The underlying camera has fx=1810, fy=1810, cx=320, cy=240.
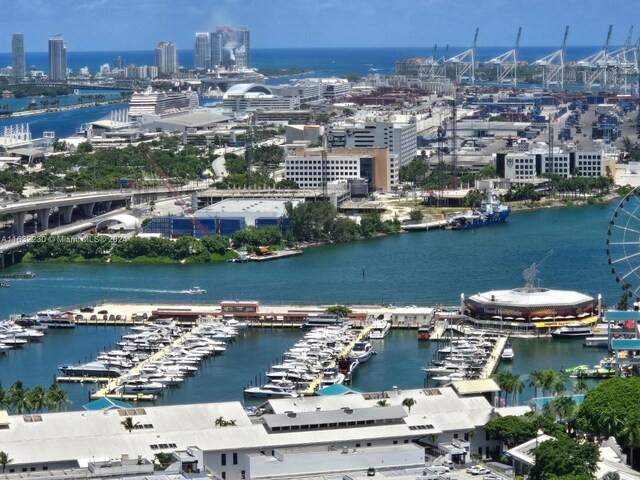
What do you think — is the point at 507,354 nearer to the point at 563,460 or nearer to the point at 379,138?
the point at 563,460

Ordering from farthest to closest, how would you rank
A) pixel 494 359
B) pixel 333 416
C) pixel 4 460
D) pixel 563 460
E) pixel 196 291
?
1. pixel 196 291
2. pixel 494 359
3. pixel 333 416
4. pixel 4 460
5. pixel 563 460

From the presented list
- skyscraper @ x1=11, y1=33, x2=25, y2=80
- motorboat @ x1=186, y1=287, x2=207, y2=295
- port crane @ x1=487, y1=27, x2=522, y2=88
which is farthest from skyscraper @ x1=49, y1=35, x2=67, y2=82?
motorboat @ x1=186, y1=287, x2=207, y2=295

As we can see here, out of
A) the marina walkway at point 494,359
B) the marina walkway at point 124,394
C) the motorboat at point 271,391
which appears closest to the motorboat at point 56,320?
the marina walkway at point 124,394

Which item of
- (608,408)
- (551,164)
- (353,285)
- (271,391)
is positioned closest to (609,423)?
(608,408)

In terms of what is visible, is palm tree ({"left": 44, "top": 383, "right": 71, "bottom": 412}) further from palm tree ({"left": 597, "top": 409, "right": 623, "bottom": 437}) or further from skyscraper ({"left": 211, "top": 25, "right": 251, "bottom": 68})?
skyscraper ({"left": 211, "top": 25, "right": 251, "bottom": 68})

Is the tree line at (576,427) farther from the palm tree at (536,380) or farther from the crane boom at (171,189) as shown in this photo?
the crane boom at (171,189)
